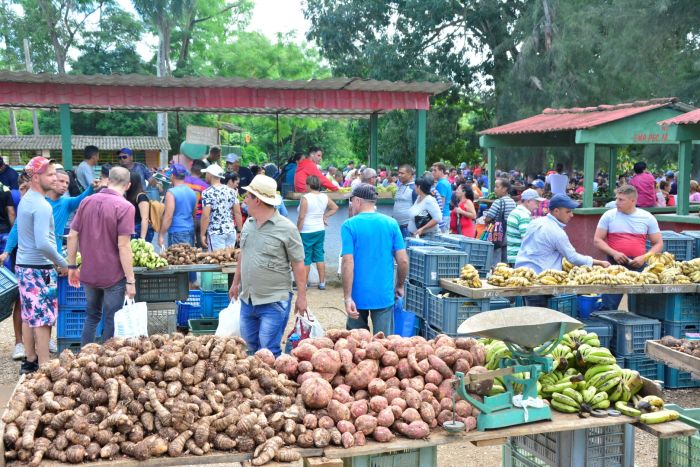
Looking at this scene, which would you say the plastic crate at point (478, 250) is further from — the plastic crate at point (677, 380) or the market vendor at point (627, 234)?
the plastic crate at point (677, 380)

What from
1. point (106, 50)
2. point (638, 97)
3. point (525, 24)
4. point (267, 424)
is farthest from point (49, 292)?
point (106, 50)

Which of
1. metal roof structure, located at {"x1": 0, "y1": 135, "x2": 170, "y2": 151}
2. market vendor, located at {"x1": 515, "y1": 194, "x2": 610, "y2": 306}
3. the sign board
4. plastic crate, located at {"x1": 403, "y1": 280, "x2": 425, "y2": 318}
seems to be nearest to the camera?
market vendor, located at {"x1": 515, "y1": 194, "x2": 610, "y2": 306}

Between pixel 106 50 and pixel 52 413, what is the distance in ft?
130

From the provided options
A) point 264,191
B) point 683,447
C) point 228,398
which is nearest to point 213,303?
point 264,191

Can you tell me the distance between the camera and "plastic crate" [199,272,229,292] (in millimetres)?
9041

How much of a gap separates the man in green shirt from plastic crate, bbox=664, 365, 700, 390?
87.8 inches

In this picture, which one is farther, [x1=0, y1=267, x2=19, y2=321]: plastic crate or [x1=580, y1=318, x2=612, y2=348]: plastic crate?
[x1=580, y1=318, x2=612, y2=348]: plastic crate

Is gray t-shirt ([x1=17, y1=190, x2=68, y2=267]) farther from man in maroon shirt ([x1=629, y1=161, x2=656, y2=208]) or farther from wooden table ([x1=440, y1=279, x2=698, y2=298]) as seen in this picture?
man in maroon shirt ([x1=629, y1=161, x2=656, y2=208])

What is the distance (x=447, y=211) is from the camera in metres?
11.1

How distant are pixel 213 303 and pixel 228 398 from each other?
16.6 feet

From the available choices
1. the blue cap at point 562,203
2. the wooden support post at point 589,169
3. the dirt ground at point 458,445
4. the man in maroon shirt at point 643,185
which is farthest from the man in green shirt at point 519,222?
the man in maroon shirt at point 643,185

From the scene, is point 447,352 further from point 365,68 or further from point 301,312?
point 365,68

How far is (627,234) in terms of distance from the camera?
8.02 metres

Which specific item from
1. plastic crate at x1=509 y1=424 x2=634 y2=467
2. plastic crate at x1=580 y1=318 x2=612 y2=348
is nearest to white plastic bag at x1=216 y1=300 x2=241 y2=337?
plastic crate at x1=509 y1=424 x2=634 y2=467
